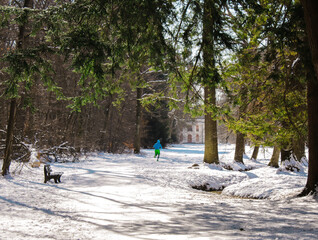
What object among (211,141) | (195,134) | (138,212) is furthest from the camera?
(195,134)

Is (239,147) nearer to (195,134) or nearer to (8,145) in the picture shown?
(8,145)

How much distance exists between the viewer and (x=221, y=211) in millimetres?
7016

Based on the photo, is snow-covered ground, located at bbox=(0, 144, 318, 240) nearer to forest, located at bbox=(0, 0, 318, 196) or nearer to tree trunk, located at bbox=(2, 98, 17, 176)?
tree trunk, located at bbox=(2, 98, 17, 176)

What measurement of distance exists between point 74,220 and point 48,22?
537 centimetres

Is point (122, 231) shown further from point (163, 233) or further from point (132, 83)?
point (132, 83)

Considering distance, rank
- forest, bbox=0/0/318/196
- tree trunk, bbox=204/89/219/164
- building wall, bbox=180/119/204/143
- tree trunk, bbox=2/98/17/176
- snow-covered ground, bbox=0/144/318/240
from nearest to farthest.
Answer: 1. snow-covered ground, bbox=0/144/318/240
2. forest, bbox=0/0/318/196
3. tree trunk, bbox=2/98/17/176
4. tree trunk, bbox=204/89/219/164
5. building wall, bbox=180/119/204/143

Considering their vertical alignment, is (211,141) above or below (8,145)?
above

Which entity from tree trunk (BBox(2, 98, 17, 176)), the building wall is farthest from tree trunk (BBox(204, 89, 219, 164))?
the building wall

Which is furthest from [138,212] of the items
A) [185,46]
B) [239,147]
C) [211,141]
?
[239,147]

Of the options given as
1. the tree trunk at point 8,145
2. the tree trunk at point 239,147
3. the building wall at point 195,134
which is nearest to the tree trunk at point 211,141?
the tree trunk at point 239,147

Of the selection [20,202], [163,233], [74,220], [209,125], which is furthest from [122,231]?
[209,125]

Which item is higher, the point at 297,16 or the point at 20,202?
the point at 297,16

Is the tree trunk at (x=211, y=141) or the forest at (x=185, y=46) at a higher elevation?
the forest at (x=185, y=46)

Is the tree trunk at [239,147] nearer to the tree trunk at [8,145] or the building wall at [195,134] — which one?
the tree trunk at [8,145]
